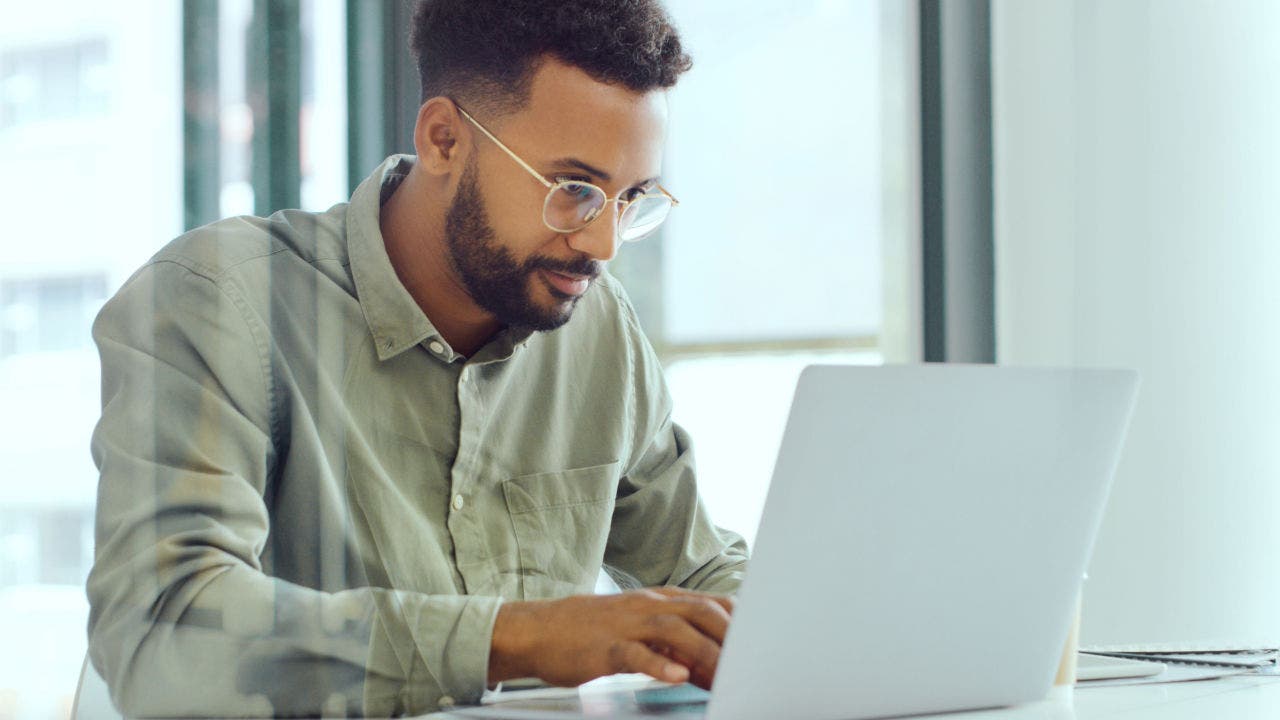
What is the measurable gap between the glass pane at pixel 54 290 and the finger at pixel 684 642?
0.47m

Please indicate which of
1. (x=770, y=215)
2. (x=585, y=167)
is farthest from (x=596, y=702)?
(x=770, y=215)

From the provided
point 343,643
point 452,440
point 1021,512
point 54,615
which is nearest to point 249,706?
point 343,643

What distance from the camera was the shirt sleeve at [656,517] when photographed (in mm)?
1399

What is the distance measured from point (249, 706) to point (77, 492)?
27 centimetres

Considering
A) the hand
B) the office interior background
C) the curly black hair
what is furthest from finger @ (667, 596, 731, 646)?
the office interior background

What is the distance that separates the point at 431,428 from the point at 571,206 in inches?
10.7

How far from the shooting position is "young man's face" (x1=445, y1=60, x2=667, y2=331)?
4.27 ft

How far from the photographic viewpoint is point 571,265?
1.32m

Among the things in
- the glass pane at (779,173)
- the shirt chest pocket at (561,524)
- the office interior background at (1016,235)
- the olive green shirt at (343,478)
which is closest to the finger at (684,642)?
the olive green shirt at (343,478)

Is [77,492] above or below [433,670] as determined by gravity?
above

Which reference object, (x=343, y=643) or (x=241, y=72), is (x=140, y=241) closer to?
(x=241, y=72)

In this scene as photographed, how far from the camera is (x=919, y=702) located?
31.2 inches

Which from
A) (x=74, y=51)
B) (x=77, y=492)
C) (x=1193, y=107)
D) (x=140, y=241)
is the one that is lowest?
(x=77, y=492)

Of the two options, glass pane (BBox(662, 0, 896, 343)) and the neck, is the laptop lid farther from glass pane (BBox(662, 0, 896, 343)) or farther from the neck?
glass pane (BBox(662, 0, 896, 343))
